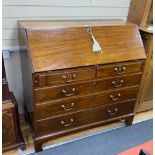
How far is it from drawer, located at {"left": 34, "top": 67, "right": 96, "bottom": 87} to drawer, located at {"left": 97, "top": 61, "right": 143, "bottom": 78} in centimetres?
8

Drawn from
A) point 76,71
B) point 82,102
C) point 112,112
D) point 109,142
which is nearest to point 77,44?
point 76,71

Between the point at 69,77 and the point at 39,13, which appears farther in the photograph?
the point at 39,13

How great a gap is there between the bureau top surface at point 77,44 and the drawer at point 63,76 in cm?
4

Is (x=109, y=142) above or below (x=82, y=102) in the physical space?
below

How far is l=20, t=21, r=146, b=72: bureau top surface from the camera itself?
5.18 feet

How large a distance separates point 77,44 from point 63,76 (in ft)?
0.95

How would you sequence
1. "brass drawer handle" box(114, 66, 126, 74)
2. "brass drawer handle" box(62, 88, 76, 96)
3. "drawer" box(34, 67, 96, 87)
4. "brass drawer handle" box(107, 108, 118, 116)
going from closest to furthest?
"drawer" box(34, 67, 96, 87), "brass drawer handle" box(62, 88, 76, 96), "brass drawer handle" box(114, 66, 126, 74), "brass drawer handle" box(107, 108, 118, 116)

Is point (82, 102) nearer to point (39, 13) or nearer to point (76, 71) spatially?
point (76, 71)

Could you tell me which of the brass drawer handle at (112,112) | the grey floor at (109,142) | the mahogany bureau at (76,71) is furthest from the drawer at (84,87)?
the grey floor at (109,142)

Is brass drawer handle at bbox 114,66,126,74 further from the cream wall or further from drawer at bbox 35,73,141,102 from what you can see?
the cream wall

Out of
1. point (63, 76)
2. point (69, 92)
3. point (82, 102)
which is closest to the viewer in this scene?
point (63, 76)

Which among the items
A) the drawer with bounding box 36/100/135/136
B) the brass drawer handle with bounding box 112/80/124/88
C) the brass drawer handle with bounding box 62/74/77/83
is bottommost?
the drawer with bounding box 36/100/135/136

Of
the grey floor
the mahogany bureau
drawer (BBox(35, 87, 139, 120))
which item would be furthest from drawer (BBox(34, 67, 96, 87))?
the grey floor

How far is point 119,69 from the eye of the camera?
184cm
